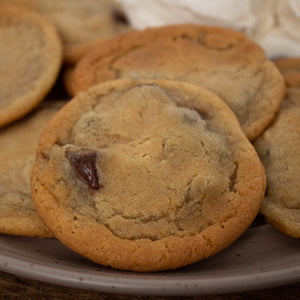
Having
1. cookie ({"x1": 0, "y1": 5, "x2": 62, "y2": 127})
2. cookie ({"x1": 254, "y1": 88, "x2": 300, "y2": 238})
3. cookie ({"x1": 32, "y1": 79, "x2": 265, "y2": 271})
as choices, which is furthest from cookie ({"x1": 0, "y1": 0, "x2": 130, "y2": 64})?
cookie ({"x1": 254, "y1": 88, "x2": 300, "y2": 238})

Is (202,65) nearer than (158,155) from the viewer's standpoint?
No

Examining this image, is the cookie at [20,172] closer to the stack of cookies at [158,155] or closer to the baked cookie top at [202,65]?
the stack of cookies at [158,155]

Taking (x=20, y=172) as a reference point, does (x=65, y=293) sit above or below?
below

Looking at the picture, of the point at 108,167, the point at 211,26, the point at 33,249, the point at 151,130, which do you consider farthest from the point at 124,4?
the point at 33,249

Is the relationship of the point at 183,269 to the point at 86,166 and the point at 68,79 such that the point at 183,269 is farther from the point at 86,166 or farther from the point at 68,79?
the point at 68,79

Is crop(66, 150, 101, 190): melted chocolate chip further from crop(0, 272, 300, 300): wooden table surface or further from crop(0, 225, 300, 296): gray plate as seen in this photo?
Answer: crop(0, 272, 300, 300): wooden table surface

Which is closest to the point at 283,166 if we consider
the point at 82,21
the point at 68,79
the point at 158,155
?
the point at 158,155
